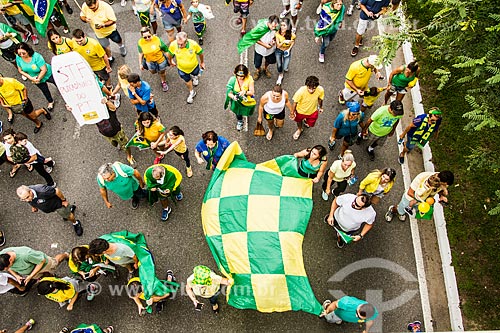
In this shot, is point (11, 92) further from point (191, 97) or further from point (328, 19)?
point (328, 19)

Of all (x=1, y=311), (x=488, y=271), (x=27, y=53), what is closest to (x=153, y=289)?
(x=1, y=311)

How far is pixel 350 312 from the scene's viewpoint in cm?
615

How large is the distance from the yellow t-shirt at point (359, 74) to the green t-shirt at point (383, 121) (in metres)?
0.87

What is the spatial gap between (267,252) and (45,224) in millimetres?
4623

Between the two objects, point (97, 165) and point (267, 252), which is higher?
point (97, 165)

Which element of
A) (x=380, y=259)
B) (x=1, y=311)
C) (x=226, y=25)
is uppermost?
(x=226, y=25)

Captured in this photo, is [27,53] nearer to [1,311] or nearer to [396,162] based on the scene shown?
[1,311]

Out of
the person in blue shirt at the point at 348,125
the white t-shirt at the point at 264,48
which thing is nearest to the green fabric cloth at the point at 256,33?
the white t-shirt at the point at 264,48

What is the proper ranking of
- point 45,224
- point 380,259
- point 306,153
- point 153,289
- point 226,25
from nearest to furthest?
point 153,289
point 306,153
point 380,259
point 45,224
point 226,25

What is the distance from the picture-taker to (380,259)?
761 cm

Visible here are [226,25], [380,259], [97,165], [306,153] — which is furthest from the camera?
[226,25]

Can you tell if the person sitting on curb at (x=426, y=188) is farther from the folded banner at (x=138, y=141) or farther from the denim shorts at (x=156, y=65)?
the denim shorts at (x=156, y=65)

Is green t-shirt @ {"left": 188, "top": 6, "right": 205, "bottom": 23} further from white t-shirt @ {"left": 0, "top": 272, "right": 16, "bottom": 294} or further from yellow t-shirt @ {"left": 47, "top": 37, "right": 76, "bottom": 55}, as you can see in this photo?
white t-shirt @ {"left": 0, "top": 272, "right": 16, "bottom": 294}

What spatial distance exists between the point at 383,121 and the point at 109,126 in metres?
5.13
